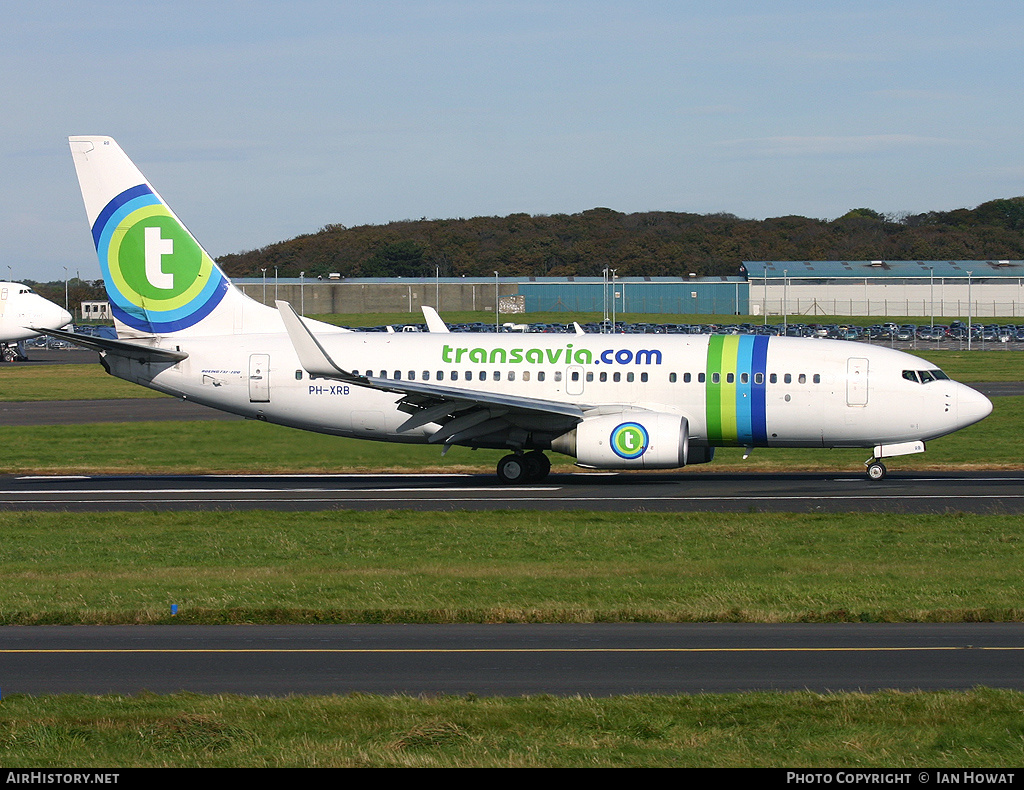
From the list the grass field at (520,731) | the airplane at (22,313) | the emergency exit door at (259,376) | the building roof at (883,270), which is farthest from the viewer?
the building roof at (883,270)

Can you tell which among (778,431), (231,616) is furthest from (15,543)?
(778,431)

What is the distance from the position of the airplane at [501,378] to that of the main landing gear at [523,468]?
37 millimetres

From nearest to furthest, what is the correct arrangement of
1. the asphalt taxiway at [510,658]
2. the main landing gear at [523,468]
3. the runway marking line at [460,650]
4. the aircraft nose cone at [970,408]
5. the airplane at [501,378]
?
1. the asphalt taxiway at [510,658]
2. the runway marking line at [460,650]
3. the aircraft nose cone at [970,408]
4. the airplane at [501,378]
5. the main landing gear at [523,468]

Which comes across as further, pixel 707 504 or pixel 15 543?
pixel 707 504

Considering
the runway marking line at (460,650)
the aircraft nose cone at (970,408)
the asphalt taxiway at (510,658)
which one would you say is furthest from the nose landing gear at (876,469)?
the runway marking line at (460,650)

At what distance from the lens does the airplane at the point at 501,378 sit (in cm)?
3025

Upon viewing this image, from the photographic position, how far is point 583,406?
3105cm

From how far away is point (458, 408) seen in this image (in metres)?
30.1

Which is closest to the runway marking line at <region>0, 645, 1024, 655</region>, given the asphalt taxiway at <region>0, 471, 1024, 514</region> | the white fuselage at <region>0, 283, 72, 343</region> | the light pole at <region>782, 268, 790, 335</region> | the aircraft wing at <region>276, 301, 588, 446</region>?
the asphalt taxiway at <region>0, 471, 1024, 514</region>

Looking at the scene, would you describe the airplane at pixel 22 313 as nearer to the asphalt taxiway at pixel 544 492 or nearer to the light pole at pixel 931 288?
the asphalt taxiway at pixel 544 492

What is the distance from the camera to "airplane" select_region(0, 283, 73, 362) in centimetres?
8456

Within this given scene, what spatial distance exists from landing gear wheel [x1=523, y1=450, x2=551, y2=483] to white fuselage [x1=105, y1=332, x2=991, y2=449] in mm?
856

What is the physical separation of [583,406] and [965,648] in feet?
58.3
